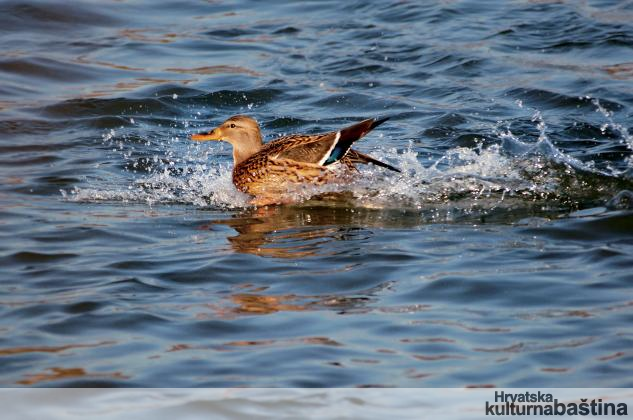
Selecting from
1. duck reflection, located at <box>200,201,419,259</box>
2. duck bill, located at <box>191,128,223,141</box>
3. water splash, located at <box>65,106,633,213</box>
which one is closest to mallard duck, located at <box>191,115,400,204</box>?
water splash, located at <box>65,106,633,213</box>

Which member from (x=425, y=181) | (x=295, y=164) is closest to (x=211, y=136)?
(x=295, y=164)

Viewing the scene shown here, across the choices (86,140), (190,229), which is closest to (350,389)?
(190,229)

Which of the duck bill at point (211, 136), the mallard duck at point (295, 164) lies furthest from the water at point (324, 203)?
the duck bill at point (211, 136)

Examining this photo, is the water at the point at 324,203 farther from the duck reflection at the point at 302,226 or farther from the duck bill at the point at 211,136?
the duck bill at the point at 211,136

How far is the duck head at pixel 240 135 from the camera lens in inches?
355

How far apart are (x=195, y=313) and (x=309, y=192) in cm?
274

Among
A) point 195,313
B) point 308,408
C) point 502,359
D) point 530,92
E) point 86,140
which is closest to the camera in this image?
point 308,408

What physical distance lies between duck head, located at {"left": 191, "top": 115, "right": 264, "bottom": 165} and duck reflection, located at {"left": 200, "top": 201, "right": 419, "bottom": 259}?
79cm

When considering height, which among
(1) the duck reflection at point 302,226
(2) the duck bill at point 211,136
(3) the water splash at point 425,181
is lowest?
(1) the duck reflection at point 302,226

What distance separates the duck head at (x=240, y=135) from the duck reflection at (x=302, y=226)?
0.79m

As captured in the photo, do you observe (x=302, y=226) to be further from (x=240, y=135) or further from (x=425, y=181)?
(x=240, y=135)

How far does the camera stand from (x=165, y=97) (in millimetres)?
11984

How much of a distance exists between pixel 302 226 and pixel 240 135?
149cm

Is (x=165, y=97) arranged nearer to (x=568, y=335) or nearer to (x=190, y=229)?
(x=190, y=229)
